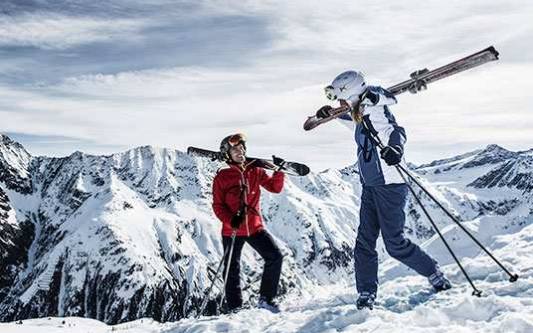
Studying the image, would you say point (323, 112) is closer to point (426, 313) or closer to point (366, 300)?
point (366, 300)

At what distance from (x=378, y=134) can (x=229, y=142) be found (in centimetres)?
310

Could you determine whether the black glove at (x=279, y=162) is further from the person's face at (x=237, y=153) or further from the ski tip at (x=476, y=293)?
the ski tip at (x=476, y=293)

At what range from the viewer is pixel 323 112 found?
30.2ft

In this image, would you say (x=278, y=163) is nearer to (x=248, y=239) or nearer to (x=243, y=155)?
(x=243, y=155)

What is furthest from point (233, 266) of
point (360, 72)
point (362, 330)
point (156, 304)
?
point (156, 304)

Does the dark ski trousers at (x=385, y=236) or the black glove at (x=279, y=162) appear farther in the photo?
the black glove at (x=279, y=162)

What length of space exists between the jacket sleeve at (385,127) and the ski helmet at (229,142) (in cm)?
282

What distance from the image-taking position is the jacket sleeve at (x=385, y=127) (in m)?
8.01

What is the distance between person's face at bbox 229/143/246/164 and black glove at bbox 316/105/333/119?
1.67m

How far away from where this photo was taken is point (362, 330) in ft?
21.8

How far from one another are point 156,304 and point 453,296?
18922cm

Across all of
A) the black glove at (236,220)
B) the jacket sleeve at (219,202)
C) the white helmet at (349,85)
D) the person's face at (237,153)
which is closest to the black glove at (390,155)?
the white helmet at (349,85)

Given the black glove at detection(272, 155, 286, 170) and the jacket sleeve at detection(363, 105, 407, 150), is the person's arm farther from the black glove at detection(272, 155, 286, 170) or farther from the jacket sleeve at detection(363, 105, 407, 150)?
the black glove at detection(272, 155, 286, 170)

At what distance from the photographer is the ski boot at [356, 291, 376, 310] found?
7864mm
